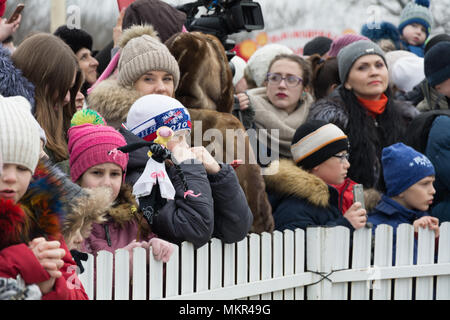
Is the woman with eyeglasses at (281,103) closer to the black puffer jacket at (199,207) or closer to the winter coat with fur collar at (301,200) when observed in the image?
the winter coat with fur collar at (301,200)

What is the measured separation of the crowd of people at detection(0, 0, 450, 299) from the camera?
2619mm

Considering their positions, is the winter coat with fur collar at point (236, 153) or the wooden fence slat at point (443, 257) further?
the wooden fence slat at point (443, 257)

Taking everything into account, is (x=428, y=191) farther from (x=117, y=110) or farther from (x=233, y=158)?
(x=117, y=110)

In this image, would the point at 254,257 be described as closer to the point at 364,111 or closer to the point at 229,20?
the point at 364,111

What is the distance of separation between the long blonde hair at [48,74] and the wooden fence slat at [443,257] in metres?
2.59

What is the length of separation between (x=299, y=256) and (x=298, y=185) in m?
0.47

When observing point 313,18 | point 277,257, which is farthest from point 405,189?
point 313,18

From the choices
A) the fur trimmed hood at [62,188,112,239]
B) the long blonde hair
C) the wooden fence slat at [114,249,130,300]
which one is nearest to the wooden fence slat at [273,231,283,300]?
the wooden fence slat at [114,249,130,300]

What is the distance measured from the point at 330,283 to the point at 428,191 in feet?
3.35

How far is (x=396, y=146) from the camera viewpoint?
542 cm

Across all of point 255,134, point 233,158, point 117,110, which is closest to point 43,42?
point 117,110

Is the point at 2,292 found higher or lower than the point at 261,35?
lower

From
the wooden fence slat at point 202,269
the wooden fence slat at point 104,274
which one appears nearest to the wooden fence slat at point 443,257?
the wooden fence slat at point 202,269

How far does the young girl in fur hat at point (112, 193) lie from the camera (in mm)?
3588
